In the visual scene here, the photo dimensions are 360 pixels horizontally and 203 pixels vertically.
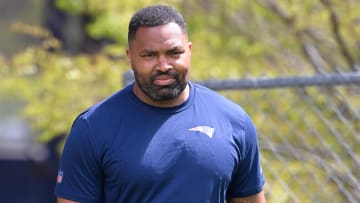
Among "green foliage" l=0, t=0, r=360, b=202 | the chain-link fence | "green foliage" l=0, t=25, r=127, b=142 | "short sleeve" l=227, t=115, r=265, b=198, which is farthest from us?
"green foliage" l=0, t=25, r=127, b=142

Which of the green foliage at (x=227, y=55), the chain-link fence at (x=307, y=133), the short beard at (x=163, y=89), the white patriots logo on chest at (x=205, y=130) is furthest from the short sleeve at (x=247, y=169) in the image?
the green foliage at (x=227, y=55)

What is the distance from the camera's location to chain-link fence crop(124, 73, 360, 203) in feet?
15.9

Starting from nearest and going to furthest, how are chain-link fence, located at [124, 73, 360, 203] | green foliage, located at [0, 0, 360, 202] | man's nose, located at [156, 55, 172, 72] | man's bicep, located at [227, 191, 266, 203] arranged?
man's nose, located at [156, 55, 172, 72] < man's bicep, located at [227, 191, 266, 203] < chain-link fence, located at [124, 73, 360, 203] < green foliage, located at [0, 0, 360, 202]

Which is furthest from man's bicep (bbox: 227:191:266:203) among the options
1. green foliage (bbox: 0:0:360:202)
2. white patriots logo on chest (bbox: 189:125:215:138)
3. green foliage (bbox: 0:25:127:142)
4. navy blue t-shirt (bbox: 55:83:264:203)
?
green foliage (bbox: 0:25:127:142)

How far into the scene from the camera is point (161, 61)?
364 centimetres

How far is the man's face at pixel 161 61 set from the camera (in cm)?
364

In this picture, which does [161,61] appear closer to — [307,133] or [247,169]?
[247,169]

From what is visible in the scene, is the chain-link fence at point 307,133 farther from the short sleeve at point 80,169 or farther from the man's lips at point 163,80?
the short sleeve at point 80,169

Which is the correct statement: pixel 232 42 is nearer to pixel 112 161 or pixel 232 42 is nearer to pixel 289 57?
pixel 289 57

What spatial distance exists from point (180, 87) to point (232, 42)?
11.3ft

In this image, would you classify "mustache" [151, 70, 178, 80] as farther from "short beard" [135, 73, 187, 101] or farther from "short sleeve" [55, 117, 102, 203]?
"short sleeve" [55, 117, 102, 203]

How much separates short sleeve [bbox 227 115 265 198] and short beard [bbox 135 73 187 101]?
0.34 meters

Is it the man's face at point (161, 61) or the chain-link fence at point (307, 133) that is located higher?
the man's face at point (161, 61)

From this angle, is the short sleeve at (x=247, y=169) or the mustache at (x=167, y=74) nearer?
the mustache at (x=167, y=74)
